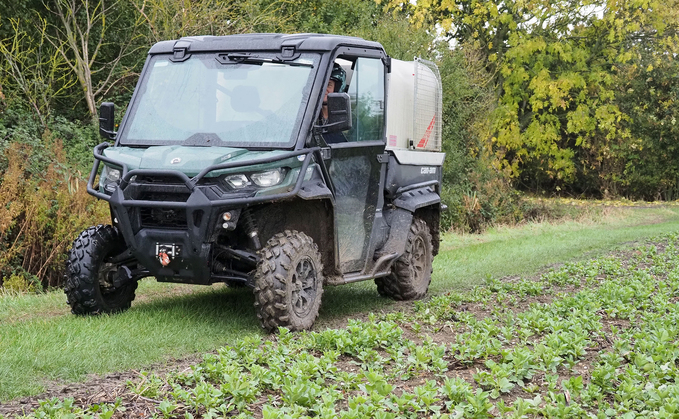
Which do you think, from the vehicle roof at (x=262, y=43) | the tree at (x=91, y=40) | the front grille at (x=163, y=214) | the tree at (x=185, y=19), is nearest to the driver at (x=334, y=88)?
the vehicle roof at (x=262, y=43)

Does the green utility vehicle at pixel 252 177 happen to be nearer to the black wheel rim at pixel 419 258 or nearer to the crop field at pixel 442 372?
the black wheel rim at pixel 419 258

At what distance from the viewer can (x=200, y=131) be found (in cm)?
752

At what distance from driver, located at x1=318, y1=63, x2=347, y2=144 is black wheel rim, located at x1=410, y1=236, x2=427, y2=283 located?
6.68 ft

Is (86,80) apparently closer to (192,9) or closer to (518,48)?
(192,9)

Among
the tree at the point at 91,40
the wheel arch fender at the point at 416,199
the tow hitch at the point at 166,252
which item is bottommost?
the tow hitch at the point at 166,252

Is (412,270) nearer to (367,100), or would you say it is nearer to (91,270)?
(367,100)

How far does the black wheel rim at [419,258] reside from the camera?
9633mm

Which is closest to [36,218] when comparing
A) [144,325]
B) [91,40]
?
[144,325]

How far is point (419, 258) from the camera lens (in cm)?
977

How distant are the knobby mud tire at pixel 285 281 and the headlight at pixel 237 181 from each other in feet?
1.79

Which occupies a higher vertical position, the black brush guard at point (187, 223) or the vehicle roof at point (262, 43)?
the vehicle roof at point (262, 43)

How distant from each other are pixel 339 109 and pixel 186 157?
53.1 inches

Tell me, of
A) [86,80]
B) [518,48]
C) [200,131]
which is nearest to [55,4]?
[86,80]

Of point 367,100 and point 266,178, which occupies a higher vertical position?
point 367,100
